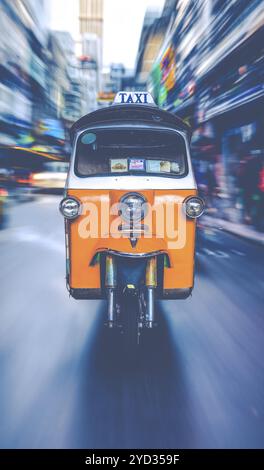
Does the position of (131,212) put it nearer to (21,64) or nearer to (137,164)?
(137,164)

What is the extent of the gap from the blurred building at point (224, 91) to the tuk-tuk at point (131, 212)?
7250 mm

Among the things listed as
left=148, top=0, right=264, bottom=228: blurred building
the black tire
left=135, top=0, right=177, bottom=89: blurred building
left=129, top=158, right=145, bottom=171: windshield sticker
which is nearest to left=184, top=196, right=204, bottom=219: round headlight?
left=129, top=158, right=145, bottom=171: windshield sticker

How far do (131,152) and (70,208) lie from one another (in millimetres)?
1140

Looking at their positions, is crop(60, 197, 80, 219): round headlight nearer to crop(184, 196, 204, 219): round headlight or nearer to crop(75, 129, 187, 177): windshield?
crop(75, 129, 187, 177): windshield

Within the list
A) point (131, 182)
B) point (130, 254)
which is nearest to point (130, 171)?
point (131, 182)

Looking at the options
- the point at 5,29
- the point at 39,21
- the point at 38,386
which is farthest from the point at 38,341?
the point at 39,21

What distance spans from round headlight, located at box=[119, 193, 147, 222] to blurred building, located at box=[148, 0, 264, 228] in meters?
7.96

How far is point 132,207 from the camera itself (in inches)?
163

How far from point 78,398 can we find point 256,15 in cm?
1137

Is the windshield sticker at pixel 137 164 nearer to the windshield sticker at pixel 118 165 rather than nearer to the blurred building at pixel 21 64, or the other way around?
the windshield sticker at pixel 118 165

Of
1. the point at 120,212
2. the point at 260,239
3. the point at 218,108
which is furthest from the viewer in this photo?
the point at 218,108

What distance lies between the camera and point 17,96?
3684cm

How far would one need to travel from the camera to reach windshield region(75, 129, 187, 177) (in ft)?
14.9

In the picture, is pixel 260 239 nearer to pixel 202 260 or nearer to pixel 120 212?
pixel 202 260
